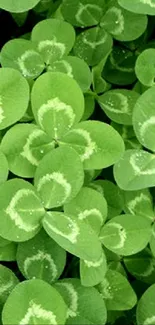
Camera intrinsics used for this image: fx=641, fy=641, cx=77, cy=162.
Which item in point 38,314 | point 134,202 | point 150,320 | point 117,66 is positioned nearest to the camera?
point 38,314

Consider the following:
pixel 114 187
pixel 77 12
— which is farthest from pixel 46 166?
pixel 77 12

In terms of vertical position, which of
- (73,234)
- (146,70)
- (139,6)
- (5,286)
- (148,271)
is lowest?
(148,271)

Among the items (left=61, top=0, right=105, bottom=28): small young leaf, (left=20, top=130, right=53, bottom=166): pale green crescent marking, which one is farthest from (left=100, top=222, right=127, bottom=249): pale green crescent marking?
(left=61, top=0, right=105, bottom=28): small young leaf

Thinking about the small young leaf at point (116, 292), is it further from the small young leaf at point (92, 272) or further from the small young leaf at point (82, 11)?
the small young leaf at point (82, 11)

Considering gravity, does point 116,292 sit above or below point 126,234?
below

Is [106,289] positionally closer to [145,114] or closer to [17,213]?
[17,213]

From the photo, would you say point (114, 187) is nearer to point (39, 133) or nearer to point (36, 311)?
point (39, 133)

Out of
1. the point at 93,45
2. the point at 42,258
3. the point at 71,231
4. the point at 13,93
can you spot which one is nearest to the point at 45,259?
the point at 42,258
